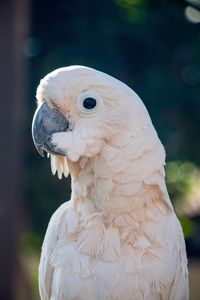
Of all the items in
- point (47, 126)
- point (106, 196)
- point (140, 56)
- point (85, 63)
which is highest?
point (140, 56)

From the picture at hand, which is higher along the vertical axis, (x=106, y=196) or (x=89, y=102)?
(x=89, y=102)

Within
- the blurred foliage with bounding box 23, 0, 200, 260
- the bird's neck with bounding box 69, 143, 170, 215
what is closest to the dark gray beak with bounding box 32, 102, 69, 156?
the bird's neck with bounding box 69, 143, 170, 215

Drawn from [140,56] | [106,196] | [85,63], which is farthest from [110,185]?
[140,56]

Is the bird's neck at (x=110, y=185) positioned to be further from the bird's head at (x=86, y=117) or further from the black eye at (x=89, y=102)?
the black eye at (x=89, y=102)

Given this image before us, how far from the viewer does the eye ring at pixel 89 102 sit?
9.71ft

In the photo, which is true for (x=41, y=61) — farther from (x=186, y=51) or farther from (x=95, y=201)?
(x=95, y=201)

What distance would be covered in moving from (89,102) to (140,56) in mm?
4164

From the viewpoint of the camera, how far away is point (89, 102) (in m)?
2.97

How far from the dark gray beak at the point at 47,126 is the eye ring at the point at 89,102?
0.25 ft

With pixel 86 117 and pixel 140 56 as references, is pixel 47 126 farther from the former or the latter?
pixel 140 56

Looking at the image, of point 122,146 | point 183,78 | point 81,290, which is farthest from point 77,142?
point 183,78

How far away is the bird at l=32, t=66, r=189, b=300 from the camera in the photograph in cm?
297

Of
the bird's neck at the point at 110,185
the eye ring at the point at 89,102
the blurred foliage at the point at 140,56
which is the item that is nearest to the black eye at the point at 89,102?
the eye ring at the point at 89,102

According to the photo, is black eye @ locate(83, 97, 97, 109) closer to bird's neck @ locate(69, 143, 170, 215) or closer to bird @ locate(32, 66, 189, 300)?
bird @ locate(32, 66, 189, 300)
